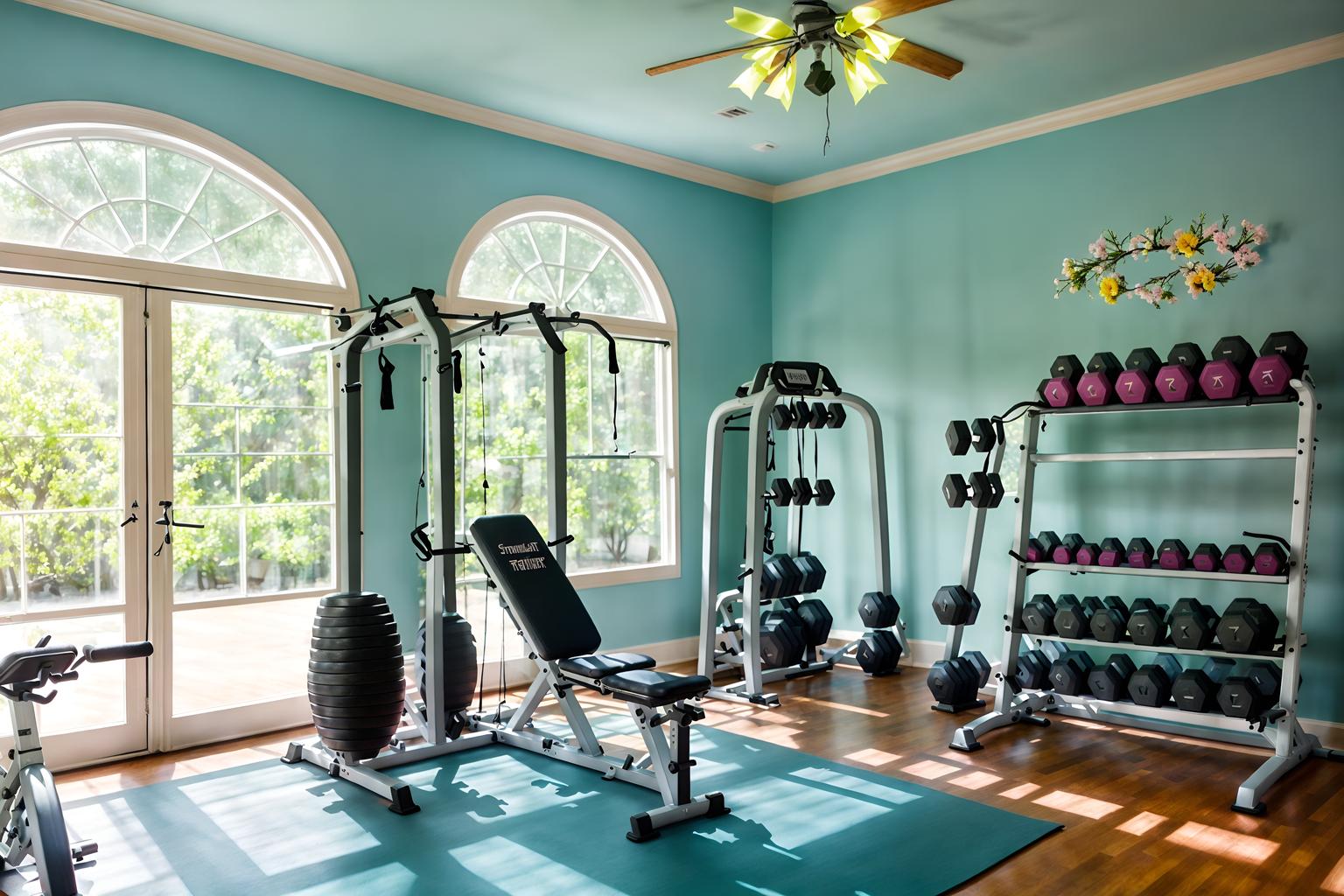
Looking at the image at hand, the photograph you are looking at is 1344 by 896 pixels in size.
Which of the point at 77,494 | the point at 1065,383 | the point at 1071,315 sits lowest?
the point at 77,494

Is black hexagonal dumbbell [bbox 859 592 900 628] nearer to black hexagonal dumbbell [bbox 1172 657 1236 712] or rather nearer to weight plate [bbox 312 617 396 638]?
black hexagonal dumbbell [bbox 1172 657 1236 712]

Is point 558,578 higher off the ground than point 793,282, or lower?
lower

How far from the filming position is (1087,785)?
3.80 metres

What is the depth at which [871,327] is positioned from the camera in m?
6.38

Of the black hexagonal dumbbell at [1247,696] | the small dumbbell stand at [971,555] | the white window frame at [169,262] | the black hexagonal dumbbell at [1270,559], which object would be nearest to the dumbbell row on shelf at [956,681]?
the small dumbbell stand at [971,555]

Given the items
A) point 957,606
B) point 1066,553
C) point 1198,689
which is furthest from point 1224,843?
point 957,606

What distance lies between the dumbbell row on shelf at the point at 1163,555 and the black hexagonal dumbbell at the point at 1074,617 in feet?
0.64

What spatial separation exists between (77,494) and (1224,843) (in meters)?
4.56

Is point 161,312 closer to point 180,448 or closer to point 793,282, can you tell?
point 180,448

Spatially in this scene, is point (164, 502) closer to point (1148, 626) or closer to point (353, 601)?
point (353, 601)

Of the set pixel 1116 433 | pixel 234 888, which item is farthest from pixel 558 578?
pixel 1116 433

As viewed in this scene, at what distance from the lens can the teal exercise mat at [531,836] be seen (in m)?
2.96

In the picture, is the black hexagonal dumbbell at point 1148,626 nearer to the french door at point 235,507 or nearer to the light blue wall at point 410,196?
the light blue wall at point 410,196

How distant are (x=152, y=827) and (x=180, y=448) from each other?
1.70 meters
